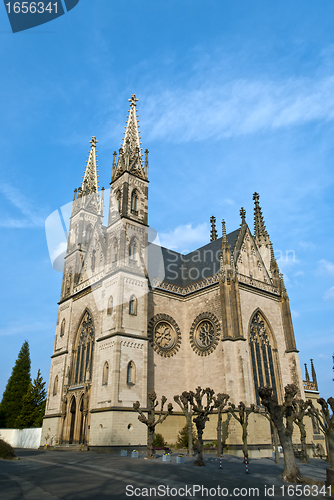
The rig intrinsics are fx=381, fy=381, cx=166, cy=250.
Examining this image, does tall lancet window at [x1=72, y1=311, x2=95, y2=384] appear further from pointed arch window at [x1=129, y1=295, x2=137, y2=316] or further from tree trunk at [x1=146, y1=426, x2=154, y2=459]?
tree trunk at [x1=146, y1=426, x2=154, y2=459]

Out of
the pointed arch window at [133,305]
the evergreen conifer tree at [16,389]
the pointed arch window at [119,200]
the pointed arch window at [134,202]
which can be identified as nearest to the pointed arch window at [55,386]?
the pointed arch window at [133,305]

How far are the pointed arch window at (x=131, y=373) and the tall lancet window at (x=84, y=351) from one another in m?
4.82

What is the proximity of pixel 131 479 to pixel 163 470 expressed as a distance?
3014mm

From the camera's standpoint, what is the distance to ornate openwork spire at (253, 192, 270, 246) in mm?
39844

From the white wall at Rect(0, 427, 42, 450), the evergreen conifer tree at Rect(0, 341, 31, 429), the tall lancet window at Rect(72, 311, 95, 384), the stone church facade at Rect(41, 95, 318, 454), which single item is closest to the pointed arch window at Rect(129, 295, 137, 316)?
the stone church facade at Rect(41, 95, 318, 454)

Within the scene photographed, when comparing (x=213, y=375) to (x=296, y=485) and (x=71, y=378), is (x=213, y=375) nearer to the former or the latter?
(x=71, y=378)

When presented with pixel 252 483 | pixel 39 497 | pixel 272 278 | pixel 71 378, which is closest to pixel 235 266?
pixel 272 278

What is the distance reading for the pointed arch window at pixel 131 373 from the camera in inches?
1036

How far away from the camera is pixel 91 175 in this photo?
45.3 m

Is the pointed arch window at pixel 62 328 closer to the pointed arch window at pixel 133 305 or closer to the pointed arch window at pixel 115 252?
the pointed arch window at pixel 115 252

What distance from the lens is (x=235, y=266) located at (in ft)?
102

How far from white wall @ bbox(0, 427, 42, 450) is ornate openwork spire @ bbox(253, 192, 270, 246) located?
27891 mm

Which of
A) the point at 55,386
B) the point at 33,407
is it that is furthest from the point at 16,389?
the point at 55,386

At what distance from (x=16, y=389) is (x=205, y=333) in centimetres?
2794
